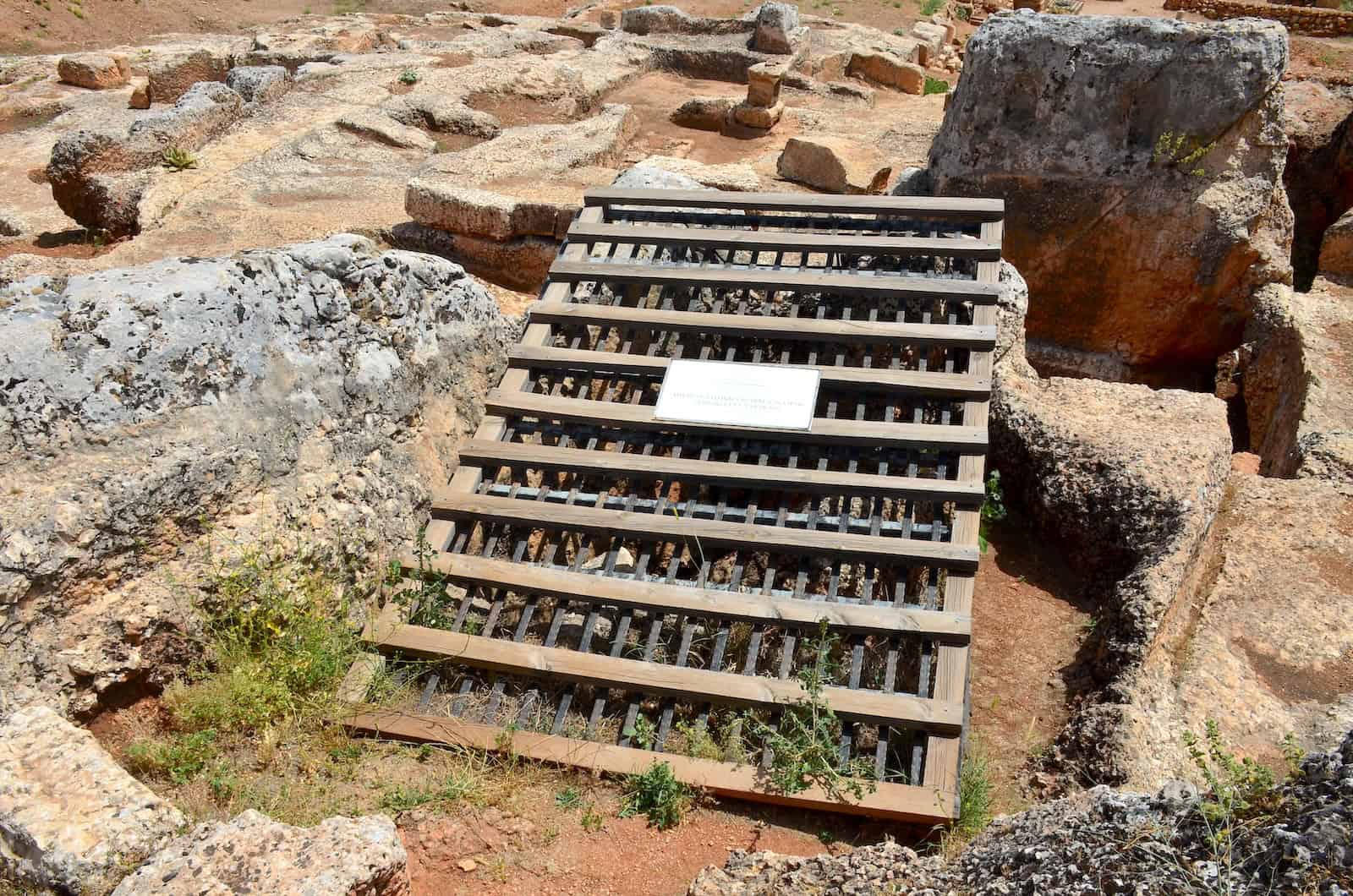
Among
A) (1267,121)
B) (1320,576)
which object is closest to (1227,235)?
(1267,121)

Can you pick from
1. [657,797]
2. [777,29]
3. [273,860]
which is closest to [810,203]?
[657,797]

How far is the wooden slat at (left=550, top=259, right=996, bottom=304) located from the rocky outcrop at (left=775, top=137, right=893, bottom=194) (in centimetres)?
377

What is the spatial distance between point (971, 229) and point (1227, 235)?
2944 millimetres

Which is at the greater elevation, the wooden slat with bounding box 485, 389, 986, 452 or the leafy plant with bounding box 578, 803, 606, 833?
the wooden slat with bounding box 485, 389, 986, 452

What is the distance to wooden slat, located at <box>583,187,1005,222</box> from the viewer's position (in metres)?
5.00

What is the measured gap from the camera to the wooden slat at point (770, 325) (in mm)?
4453

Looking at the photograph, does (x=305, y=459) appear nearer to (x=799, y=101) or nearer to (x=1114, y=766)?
(x=1114, y=766)

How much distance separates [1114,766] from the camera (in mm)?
3412

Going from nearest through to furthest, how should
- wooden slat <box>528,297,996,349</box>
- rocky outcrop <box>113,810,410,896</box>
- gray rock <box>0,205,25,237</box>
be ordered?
rocky outcrop <box>113,810,410,896</box> → wooden slat <box>528,297,996,349</box> → gray rock <box>0,205,25,237</box>

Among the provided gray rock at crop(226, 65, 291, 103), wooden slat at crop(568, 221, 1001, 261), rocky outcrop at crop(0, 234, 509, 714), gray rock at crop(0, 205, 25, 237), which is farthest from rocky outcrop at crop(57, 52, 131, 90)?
rocky outcrop at crop(0, 234, 509, 714)

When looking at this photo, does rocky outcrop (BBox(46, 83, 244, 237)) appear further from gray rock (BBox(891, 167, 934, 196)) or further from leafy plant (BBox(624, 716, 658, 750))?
leafy plant (BBox(624, 716, 658, 750))

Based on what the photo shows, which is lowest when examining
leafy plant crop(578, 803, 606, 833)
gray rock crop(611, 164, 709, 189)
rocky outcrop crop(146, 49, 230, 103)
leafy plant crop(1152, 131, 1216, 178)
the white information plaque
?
rocky outcrop crop(146, 49, 230, 103)

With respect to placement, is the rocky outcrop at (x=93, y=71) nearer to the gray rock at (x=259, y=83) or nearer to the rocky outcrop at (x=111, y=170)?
the gray rock at (x=259, y=83)

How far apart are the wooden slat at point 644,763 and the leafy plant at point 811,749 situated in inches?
1.5
